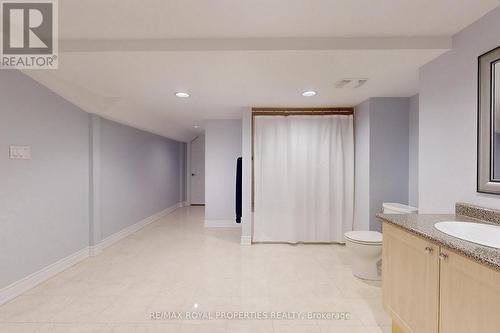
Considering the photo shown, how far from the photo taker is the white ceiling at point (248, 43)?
1.56 meters

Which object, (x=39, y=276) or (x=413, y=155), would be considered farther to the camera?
(x=413, y=155)

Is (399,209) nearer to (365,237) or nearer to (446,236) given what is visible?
(365,237)

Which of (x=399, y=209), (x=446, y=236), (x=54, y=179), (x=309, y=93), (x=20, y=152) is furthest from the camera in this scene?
(x=309, y=93)

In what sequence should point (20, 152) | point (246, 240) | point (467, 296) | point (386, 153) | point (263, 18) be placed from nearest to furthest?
1. point (467, 296)
2. point (263, 18)
3. point (20, 152)
4. point (386, 153)
5. point (246, 240)

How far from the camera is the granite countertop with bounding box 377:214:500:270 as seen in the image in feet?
3.29

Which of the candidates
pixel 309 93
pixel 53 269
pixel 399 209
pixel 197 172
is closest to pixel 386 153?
pixel 399 209

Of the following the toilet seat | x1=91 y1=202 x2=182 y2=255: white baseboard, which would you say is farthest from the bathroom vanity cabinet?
x1=91 y1=202 x2=182 y2=255: white baseboard

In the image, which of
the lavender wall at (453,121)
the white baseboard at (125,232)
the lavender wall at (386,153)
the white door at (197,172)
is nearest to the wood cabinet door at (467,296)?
the lavender wall at (453,121)

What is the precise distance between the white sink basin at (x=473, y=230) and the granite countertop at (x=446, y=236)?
0.07 metres

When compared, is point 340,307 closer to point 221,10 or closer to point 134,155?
point 221,10

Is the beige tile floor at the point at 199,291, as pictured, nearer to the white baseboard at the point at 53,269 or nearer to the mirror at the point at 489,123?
the white baseboard at the point at 53,269

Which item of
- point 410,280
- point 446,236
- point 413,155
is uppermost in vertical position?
point 413,155

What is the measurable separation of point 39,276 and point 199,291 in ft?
5.56

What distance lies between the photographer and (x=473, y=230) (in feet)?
4.87
